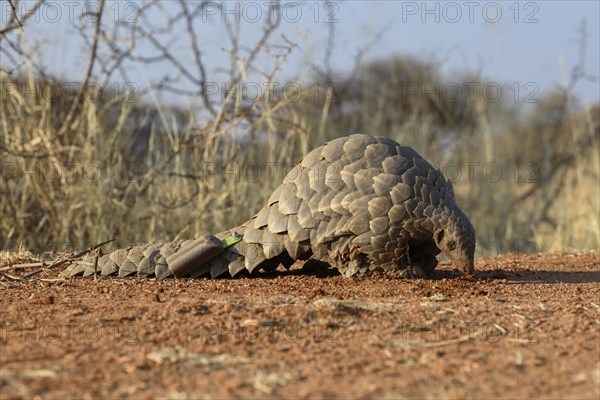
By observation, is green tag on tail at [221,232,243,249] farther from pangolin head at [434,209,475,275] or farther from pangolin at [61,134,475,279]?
pangolin head at [434,209,475,275]

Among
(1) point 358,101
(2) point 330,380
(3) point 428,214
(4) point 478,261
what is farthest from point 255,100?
(1) point 358,101

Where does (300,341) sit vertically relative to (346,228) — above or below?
below

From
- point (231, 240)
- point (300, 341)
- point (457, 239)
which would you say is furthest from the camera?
point (231, 240)

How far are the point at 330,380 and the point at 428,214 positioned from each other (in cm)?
197

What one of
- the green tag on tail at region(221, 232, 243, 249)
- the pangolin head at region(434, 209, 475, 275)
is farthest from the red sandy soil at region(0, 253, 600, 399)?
the green tag on tail at region(221, 232, 243, 249)

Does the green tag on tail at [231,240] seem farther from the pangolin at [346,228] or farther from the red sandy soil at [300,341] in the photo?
the red sandy soil at [300,341]

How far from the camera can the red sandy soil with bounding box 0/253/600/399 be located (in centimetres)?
237

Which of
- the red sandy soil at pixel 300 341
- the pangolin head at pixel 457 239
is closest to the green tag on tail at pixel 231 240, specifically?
the red sandy soil at pixel 300 341

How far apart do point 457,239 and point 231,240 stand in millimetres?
1337

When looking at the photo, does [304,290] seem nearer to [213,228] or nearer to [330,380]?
[330,380]

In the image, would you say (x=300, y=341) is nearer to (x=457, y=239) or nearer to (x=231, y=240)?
(x=457, y=239)

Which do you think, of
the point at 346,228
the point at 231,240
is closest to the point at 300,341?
the point at 346,228

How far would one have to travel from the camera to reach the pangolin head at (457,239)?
422cm

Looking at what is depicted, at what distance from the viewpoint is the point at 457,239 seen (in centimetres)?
424
